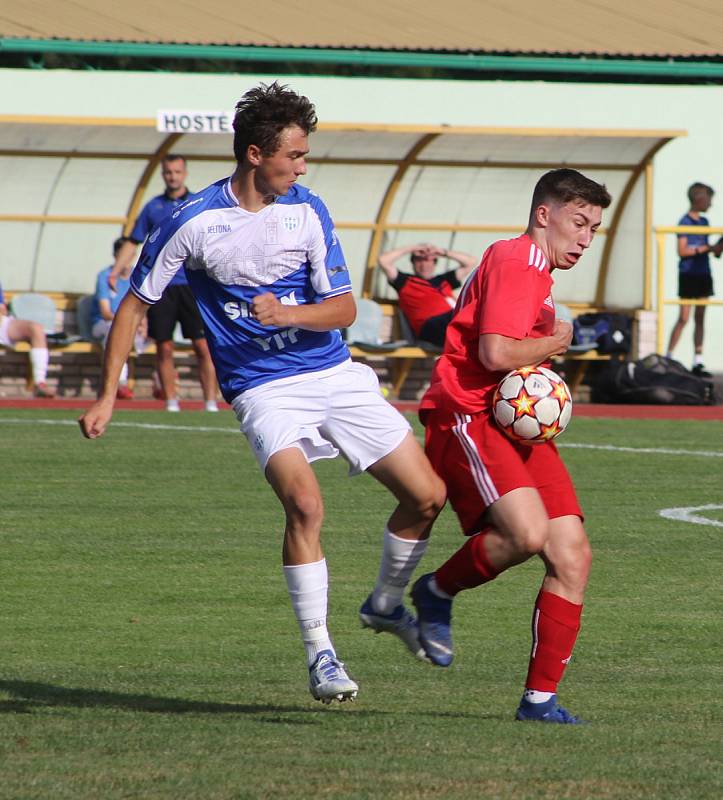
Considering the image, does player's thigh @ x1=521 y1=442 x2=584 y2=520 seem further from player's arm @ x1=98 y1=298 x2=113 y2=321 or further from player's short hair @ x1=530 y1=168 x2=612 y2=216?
player's arm @ x1=98 y1=298 x2=113 y2=321

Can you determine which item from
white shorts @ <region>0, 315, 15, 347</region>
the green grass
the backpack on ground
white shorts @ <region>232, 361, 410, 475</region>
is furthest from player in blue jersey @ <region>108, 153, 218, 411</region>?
white shorts @ <region>232, 361, 410, 475</region>

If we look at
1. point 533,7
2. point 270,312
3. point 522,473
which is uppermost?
point 533,7

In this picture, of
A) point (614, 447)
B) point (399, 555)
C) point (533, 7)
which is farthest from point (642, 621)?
point (533, 7)

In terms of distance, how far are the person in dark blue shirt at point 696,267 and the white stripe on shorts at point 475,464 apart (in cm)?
1516

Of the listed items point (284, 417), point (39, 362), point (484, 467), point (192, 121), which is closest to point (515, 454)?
point (484, 467)

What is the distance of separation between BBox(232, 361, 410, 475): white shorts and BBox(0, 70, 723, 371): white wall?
669 inches

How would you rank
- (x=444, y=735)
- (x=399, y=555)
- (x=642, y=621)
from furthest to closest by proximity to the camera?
(x=642, y=621) → (x=399, y=555) → (x=444, y=735)

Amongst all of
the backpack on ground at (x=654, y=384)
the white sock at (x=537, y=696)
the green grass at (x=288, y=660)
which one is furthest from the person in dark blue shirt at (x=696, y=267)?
the white sock at (x=537, y=696)

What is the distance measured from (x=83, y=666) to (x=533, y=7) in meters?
21.4

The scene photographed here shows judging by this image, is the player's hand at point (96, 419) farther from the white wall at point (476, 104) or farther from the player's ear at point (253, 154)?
A: the white wall at point (476, 104)

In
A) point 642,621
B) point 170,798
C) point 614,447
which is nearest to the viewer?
point 170,798

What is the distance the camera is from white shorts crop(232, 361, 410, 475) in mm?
6078

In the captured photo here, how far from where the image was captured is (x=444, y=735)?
5.40 m

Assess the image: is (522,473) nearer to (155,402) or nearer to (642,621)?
(642,621)
